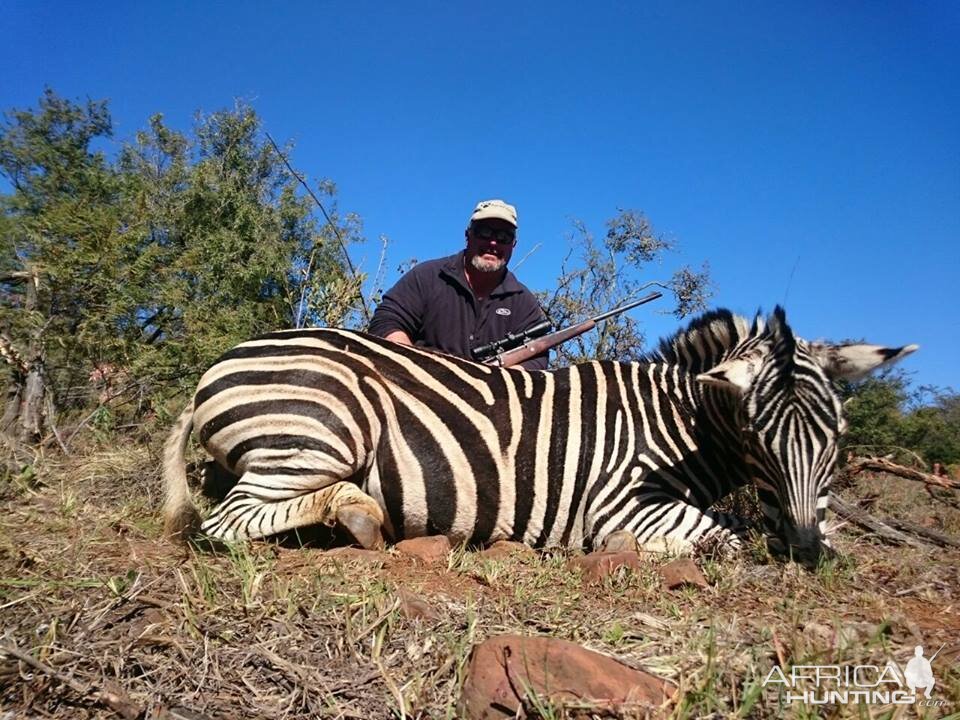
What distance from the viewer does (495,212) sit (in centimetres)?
495

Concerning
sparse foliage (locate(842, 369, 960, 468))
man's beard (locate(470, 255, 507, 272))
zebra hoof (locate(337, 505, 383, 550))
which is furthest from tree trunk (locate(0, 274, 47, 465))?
sparse foliage (locate(842, 369, 960, 468))

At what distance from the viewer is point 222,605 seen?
1.74m

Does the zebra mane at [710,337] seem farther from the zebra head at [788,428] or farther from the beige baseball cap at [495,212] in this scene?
the beige baseball cap at [495,212]

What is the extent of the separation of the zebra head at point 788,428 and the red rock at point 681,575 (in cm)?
51

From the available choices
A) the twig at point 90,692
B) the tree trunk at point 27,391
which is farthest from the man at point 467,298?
the twig at point 90,692

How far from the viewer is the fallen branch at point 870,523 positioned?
10.9 feet

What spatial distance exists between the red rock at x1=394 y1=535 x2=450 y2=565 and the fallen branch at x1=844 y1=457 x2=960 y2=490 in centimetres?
283

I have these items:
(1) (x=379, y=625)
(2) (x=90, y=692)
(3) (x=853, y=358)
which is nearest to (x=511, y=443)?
(1) (x=379, y=625)

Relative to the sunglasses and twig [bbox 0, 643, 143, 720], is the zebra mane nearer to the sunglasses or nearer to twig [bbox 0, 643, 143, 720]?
the sunglasses

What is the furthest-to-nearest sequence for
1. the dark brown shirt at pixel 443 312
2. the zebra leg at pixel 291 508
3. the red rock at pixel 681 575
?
the dark brown shirt at pixel 443 312 → the zebra leg at pixel 291 508 → the red rock at pixel 681 575

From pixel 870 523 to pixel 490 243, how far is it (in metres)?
3.06

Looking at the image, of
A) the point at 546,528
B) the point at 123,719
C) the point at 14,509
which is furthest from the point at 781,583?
the point at 14,509

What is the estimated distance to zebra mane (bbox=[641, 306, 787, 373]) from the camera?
3.12 m

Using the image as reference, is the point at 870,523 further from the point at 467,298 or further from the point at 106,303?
the point at 106,303
